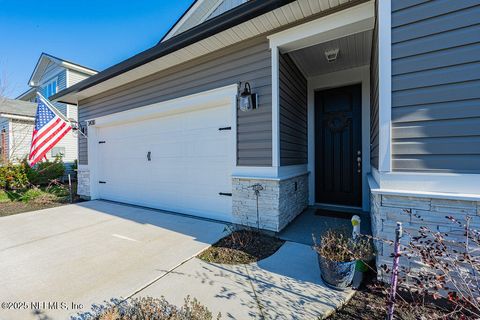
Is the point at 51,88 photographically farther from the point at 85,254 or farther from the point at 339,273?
the point at 339,273

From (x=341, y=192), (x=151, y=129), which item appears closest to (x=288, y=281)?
(x=341, y=192)

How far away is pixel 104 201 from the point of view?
6.03 m

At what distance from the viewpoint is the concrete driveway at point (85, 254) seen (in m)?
2.00

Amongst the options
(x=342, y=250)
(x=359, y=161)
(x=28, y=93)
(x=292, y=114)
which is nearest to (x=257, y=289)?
(x=342, y=250)

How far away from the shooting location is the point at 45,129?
5234 millimetres

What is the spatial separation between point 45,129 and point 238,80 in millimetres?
4930

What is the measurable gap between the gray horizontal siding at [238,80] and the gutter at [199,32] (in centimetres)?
45

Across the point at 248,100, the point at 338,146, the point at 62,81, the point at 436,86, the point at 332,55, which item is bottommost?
the point at 338,146

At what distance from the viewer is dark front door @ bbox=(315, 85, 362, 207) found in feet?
14.5

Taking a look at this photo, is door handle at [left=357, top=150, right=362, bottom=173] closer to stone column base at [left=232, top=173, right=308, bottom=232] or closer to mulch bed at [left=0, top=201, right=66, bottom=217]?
stone column base at [left=232, top=173, right=308, bottom=232]

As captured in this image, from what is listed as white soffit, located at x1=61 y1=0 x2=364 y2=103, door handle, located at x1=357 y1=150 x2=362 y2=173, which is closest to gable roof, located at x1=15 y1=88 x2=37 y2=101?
white soffit, located at x1=61 y1=0 x2=364 y2=103

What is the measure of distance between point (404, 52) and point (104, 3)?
8.14m

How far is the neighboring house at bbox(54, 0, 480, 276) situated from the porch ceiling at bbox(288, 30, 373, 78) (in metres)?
0.03

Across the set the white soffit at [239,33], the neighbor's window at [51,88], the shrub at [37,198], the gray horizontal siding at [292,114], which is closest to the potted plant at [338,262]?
the gray horizontal siding at [292,114]
